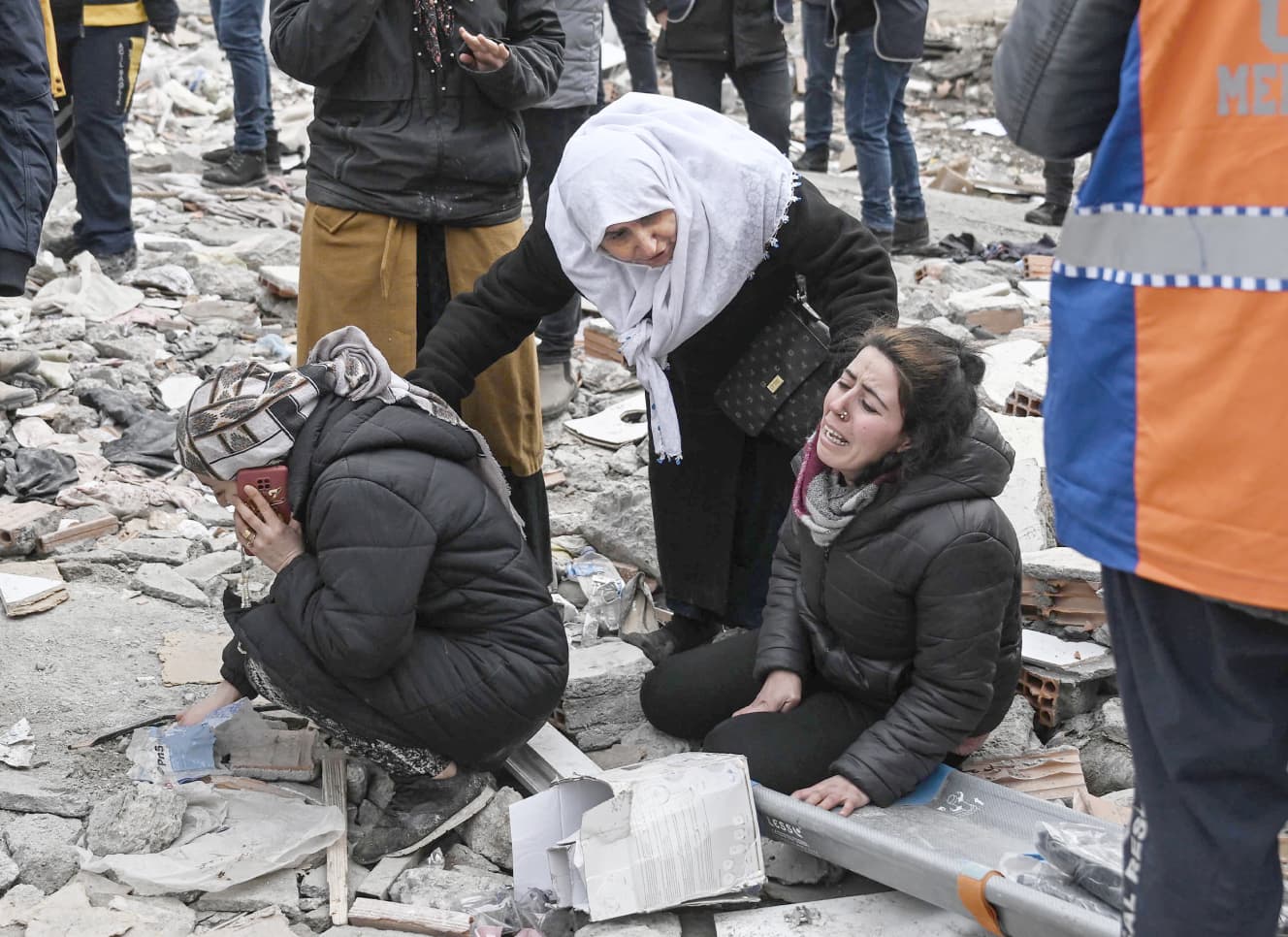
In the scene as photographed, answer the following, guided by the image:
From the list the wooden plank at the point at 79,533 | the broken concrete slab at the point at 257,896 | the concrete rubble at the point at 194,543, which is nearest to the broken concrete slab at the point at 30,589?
the concrete rubble at the point at 194,543

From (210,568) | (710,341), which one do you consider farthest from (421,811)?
(210,568)

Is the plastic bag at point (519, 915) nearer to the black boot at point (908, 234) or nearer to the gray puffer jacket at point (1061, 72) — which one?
the gray puffer jacket at point (1061, 72)

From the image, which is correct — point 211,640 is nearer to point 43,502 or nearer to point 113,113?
point 43,502

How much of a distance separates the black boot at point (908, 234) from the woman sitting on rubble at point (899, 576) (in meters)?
5.24

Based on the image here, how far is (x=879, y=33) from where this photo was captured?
7.33 metres

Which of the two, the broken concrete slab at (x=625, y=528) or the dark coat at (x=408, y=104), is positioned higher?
the dark coat at (x=408, y=104)

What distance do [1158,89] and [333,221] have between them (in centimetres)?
289

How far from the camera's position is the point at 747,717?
11.1ft

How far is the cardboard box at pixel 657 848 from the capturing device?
114 inches

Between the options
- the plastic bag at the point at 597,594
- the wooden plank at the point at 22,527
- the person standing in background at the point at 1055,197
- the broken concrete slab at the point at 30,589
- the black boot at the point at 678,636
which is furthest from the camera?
the person standing in background at the point at 1055,197

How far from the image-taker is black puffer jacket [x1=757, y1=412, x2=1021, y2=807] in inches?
119

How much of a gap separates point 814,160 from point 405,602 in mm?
8327

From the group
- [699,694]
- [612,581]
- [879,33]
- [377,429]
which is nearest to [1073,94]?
[377,429]

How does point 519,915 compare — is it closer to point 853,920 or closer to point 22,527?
point 853,920
